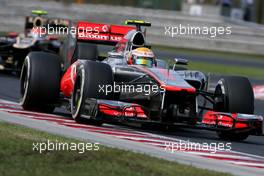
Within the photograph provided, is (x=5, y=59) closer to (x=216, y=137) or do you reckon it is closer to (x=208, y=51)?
(x=216, y=137)

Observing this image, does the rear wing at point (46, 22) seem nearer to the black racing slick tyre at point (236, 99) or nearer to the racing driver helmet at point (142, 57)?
the racing driver helmet at point (142, 57)

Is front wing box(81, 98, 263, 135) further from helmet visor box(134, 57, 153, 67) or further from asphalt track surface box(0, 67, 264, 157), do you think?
helmet visor box(134, 57, 153, 67)

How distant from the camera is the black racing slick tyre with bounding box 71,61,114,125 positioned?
12.0 metres

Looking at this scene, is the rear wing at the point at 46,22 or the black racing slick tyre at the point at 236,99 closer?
the black racing slick tyre at the point at 236,99

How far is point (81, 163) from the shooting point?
27.1 feet

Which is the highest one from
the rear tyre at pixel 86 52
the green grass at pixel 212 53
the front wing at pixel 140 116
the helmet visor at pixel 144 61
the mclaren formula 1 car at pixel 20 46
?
the helmet visor at pixel 144 61

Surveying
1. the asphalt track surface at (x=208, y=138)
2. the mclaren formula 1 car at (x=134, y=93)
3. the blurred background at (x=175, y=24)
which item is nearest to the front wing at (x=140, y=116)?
the mclaren formula 1 car at (x=134, y=93)

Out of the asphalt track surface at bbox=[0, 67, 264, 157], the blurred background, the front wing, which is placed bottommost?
the blurred background

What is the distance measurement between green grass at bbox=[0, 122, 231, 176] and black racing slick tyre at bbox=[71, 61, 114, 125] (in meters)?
2.82

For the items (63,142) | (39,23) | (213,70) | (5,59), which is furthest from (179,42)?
(63,142)

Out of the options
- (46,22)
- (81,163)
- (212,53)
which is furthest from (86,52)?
(212,53)

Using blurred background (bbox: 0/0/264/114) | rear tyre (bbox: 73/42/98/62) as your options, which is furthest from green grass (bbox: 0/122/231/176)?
blurred background (bbox: 0/0/264/114)

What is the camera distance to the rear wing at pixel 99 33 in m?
15.0

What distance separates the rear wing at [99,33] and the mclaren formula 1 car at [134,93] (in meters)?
0.86
